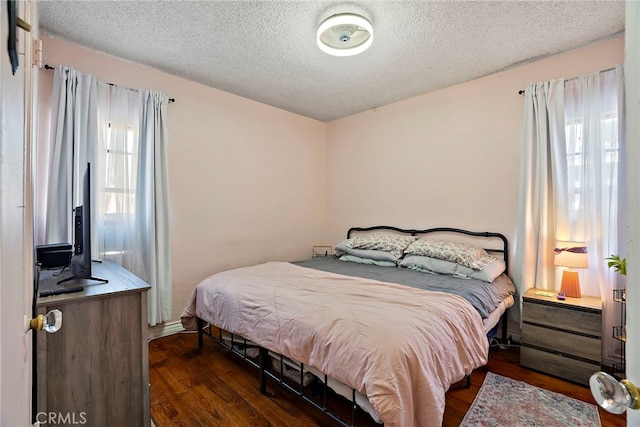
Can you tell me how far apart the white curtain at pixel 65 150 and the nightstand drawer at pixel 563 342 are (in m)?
3.88

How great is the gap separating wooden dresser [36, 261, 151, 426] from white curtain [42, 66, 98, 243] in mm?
1062

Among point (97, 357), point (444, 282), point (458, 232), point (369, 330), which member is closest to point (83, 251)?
point (97, 357)

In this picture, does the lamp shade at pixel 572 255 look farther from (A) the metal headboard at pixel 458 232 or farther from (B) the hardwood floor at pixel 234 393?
(B) the hardwood floor at pixel 234 393

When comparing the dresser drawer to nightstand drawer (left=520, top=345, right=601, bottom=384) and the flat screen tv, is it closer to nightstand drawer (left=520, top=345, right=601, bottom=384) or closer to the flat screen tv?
nightstand drawer (left=520, top=345, right=601, bottom=384)

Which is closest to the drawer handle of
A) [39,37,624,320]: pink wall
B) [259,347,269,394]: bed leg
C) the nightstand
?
[259,347,269,394]: bed leg

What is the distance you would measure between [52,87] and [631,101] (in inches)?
139

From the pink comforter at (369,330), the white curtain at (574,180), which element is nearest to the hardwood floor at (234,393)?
the pink comforter at (369,330)

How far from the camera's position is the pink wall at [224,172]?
2.96 metres

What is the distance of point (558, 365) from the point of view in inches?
90.6

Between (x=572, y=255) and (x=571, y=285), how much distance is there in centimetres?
25

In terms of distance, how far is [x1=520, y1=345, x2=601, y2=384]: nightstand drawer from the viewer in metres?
2.20

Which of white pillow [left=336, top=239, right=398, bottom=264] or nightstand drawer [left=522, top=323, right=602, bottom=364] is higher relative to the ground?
white pillow [left=336, top=239, right=398, bottom=264]

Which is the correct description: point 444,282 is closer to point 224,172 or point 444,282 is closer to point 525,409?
point 525,409

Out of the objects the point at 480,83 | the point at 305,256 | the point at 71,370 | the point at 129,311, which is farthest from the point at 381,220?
the point at 71,370
